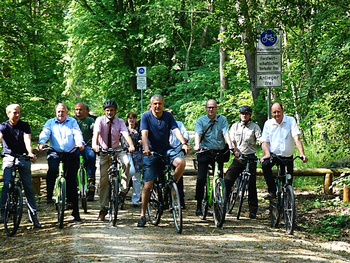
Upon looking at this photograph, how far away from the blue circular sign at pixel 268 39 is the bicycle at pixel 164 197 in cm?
385

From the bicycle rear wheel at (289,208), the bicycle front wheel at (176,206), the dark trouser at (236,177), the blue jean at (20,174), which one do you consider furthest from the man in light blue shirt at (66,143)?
the bicycle rear wheel at (289,208)

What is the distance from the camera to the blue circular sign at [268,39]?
35.0ft

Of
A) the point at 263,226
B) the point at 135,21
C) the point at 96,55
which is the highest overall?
the point at 135,21

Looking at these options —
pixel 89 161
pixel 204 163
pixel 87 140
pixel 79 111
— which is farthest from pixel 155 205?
pixel 79 111

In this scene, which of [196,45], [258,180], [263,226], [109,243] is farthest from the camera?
[196,45]

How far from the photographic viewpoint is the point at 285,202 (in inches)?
332

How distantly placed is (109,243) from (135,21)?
A: 79.2 ft

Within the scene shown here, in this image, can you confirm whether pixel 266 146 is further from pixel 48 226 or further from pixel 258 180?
pixel 258 180

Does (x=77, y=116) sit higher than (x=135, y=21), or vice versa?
(x=135, y=21)

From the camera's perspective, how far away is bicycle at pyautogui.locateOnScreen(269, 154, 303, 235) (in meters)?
8.19

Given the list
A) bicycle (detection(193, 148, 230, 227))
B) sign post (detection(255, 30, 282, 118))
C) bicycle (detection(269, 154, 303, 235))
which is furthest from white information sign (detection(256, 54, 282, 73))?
bicycle (detection(269, 154, 303, 235))

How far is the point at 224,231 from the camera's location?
27.6 ft

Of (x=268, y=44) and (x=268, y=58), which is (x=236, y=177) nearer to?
(x=268, y=58)

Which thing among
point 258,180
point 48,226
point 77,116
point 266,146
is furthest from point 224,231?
point 258,180
